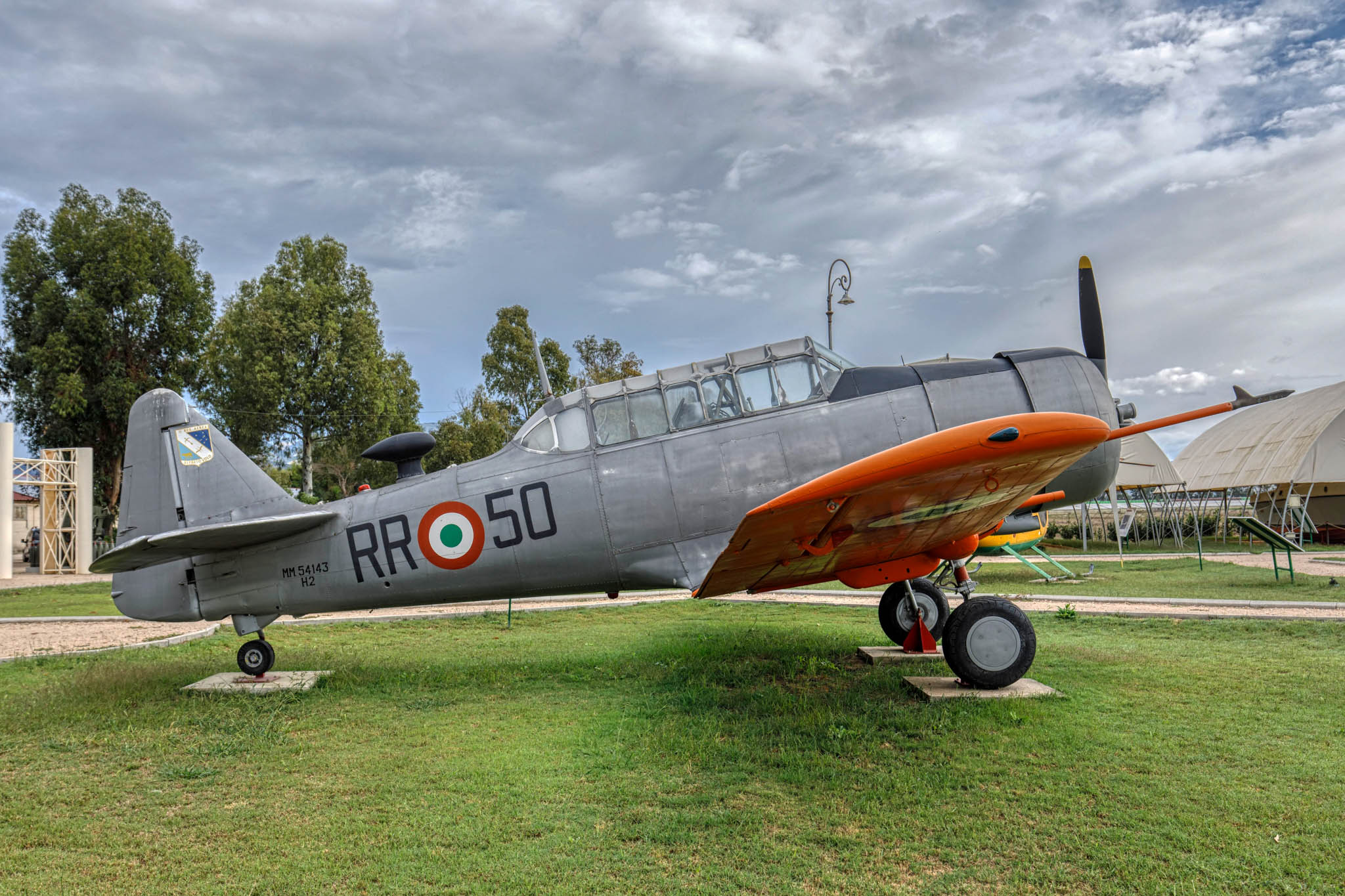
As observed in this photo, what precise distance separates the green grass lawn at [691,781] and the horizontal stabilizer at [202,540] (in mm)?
1259

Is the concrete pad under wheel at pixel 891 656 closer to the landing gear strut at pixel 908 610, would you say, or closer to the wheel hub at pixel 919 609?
the landing gear strut at pixel 908 610

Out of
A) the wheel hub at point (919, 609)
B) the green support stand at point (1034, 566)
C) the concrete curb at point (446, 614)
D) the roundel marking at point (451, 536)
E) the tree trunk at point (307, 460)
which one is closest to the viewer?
the roundel marking at point (451, 536)

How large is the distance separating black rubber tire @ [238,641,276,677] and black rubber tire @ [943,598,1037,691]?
6.47 m

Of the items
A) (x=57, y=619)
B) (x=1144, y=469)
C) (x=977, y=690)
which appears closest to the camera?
(x=977, y=690)

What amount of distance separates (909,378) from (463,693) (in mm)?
4890

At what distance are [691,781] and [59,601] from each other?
63.6ft

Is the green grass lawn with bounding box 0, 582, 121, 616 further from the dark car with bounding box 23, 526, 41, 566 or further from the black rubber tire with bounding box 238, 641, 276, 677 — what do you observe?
the dark car with bounding box 23, 526, 41, 566

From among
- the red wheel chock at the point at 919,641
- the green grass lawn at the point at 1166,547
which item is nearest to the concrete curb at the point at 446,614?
the red wheel chock at the point at 919,641

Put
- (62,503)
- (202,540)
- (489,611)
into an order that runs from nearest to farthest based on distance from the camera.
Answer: (202,540) → (489,611) → (62,503)

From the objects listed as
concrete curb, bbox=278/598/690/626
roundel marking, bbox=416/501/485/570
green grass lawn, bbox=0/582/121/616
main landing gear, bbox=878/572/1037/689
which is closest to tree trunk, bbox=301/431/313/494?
green grass lawn, bbox=0/582/121/616

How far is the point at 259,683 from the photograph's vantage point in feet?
23.6

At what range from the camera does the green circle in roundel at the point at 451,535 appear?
6.74 meters

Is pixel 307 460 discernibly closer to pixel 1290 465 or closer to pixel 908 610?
pixel 908 610

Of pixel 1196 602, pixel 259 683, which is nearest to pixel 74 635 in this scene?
pixel 259 683
